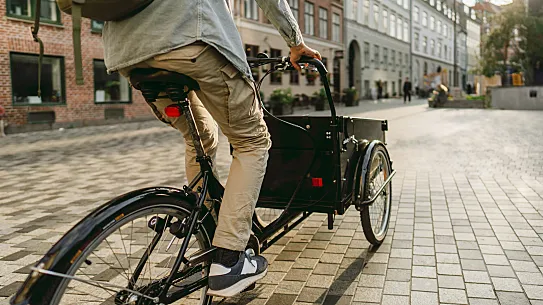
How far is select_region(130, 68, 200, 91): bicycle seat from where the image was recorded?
2.04 metres

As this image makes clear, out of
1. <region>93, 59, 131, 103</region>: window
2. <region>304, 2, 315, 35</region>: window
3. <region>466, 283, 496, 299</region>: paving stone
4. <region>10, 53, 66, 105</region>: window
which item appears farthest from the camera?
<region>304, 2, 315, 35</region>: window

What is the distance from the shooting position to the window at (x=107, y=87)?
64.8ft

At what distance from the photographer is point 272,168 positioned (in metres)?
3.49

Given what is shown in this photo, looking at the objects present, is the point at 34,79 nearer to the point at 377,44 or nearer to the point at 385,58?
the point at 377,44

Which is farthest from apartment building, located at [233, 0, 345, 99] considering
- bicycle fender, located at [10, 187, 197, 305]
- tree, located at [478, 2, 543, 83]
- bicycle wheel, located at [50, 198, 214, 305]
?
bicycle fender, located at [10, 187, 197, 305]

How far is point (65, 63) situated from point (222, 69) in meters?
18.1

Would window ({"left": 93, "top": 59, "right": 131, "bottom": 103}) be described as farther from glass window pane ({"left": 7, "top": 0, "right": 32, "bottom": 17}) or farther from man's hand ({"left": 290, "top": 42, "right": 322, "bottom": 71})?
man's hand ({"left": 290, "top": 42, "right": 322, "bottom": 71})

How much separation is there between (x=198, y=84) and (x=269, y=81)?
28.8m

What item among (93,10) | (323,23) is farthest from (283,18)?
(323,23)

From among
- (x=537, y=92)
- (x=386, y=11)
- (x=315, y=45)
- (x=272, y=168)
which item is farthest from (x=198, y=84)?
(x=386, y=11)

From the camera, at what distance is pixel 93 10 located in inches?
71.4

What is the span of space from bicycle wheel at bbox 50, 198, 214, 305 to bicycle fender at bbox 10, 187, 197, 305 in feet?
0.06

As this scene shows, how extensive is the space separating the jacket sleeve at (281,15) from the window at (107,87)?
17996 mm

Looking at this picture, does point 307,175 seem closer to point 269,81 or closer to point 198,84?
point 198,84
